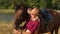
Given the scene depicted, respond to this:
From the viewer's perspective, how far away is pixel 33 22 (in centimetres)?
377

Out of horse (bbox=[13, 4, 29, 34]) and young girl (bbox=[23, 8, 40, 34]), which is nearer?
young girl (bbox=[23, 8, 40, 34])

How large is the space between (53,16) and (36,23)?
144 cm

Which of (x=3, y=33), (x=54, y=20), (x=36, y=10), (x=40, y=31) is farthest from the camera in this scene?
(x=3, y=33)

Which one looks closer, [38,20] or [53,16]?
[38,20]

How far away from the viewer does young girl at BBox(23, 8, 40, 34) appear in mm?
3686

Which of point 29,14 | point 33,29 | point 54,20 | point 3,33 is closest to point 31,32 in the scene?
point 33,29

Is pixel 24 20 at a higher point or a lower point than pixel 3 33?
higher

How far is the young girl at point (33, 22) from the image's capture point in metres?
Result: 3.69

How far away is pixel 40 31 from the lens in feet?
12.9

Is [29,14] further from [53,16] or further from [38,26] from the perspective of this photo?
[53,16]

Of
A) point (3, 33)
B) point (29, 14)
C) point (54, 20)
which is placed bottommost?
point (3, 33)

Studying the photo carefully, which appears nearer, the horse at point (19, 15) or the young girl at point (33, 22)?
the young girl at point (33, 22)

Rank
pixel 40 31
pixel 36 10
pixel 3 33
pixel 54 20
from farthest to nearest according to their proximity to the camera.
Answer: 1. pixel 3 33
2. pixel 54 20
3. pixel 40 31
4. pixel 36 10

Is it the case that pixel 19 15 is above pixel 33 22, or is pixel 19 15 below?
above
